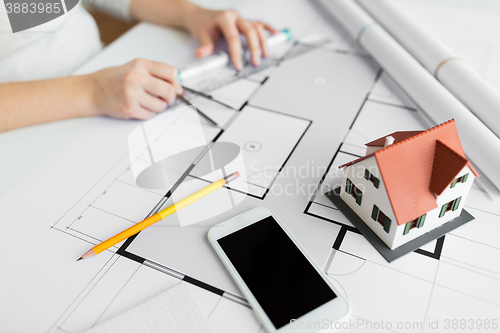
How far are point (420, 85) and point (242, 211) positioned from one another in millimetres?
468

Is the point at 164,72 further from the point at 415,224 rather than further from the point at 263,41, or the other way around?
the point at 415,224

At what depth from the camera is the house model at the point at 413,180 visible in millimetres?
546

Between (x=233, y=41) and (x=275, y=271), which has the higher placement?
(x=233, y=41)

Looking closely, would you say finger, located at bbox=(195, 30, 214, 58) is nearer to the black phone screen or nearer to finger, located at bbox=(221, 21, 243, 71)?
finger, located at bbox=(221, 21, 243, 71)

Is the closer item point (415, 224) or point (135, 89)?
point (415, 224)

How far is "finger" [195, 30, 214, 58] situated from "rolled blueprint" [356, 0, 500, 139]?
16.3 inches

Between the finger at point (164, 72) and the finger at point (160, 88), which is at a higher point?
the finger at point (164, 72)

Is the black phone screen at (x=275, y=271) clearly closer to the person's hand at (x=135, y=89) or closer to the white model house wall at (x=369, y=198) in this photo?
the white model house wall at (x=369, y=198)

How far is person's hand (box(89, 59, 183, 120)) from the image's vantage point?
841mm

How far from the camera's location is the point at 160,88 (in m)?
0.86

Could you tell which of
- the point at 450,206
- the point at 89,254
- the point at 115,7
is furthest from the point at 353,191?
the point at 115,7

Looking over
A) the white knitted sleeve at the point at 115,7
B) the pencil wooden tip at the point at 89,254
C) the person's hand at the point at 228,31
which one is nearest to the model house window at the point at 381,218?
the pencil wooden tip at the point at 89,254

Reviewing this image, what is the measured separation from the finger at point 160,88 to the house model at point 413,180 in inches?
17.9

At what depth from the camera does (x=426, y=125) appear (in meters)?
0.82
